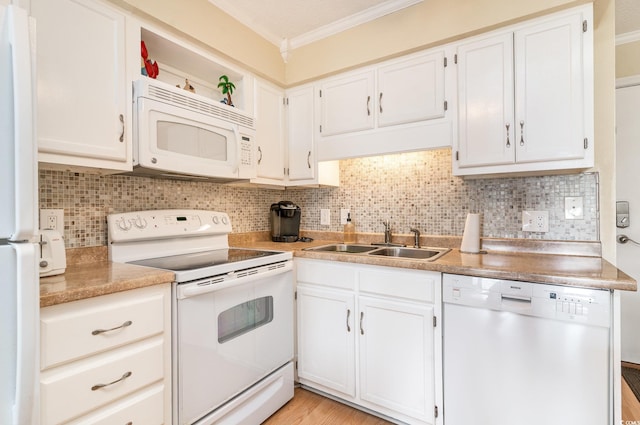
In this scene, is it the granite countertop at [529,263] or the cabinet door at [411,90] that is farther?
the cabinet door at [411,90]

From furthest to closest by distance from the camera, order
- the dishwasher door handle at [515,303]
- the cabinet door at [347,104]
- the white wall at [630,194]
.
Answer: the white wall at [630,194] < the cabinet door at [347,104] < the dishwasher door handle at [515,303]

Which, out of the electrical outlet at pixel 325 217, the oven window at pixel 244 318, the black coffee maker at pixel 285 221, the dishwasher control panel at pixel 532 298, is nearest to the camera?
the dishwasher control panel at pixel 532 298

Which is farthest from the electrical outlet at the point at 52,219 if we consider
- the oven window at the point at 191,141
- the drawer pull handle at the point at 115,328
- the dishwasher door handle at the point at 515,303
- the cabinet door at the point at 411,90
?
the dishwasher door handle at the point at 515,303

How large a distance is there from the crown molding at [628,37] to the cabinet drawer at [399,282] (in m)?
2.38

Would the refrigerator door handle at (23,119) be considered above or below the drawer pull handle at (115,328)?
above

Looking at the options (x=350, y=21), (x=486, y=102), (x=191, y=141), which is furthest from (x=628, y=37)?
(x=191, y=141)

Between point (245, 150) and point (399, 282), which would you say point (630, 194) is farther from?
point (245, 150)

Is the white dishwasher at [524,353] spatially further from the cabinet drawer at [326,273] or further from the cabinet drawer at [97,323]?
the cabinet drawer at [97,323]

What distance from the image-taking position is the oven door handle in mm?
1315

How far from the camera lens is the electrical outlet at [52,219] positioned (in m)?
1.41

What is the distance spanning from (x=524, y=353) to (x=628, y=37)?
2.51m

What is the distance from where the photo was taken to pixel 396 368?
164 cm

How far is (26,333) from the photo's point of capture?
774 millimetres

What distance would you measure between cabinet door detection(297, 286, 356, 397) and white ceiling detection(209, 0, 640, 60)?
1.78 m
